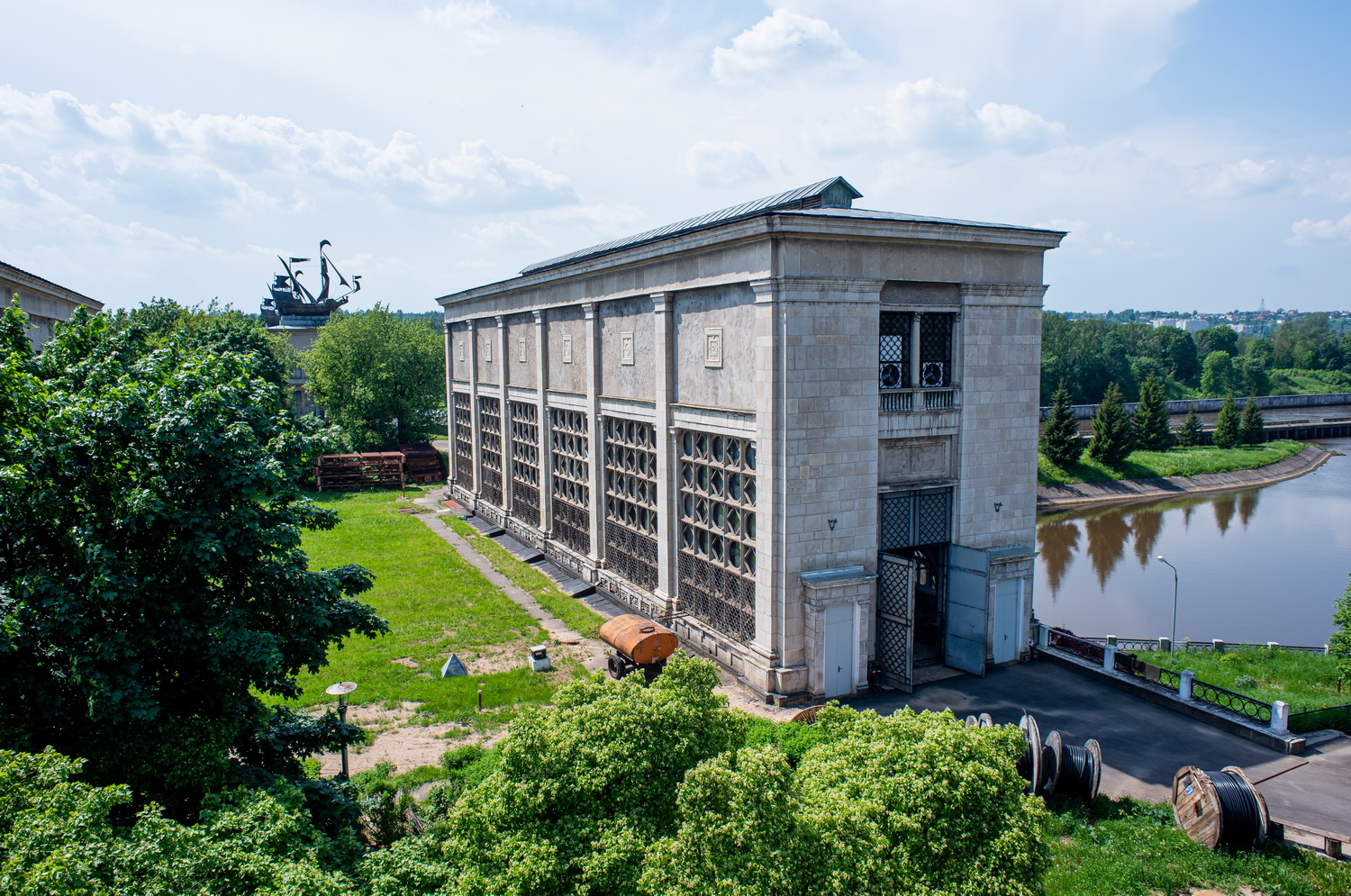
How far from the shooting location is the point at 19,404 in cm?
1252

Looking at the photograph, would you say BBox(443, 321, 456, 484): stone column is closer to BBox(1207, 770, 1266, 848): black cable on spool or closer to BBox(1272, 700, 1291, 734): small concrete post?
BBox(1272, 700, 1291, 734): small concrete post

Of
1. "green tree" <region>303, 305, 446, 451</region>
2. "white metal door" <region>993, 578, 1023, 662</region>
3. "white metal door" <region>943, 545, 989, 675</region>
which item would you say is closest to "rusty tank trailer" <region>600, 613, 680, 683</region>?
"white metal door" <region>943, 545, 989, 675</region>

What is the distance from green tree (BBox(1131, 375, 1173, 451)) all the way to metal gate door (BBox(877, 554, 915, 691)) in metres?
69.0

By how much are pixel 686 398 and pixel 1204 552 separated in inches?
1600

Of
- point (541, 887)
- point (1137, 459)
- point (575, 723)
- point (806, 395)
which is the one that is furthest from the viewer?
point (1137, 459)

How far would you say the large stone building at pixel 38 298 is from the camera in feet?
87.2

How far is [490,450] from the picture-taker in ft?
142

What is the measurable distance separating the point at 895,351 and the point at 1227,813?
12032 mm

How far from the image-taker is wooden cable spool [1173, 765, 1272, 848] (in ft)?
46.3

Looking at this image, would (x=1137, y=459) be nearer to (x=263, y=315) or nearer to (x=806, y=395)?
(x=806, y=395)

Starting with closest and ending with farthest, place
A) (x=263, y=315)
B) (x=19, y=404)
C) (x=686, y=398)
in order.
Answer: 1. (x=19, y=404)
2. (x=686, y=398)
3. (x=263, y=315)

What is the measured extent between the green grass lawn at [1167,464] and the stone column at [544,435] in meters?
46.6

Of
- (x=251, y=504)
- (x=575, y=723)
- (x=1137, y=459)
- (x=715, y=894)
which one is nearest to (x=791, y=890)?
(x=715, y=894)

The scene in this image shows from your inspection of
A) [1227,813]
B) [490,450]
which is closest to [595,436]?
[490,450]
